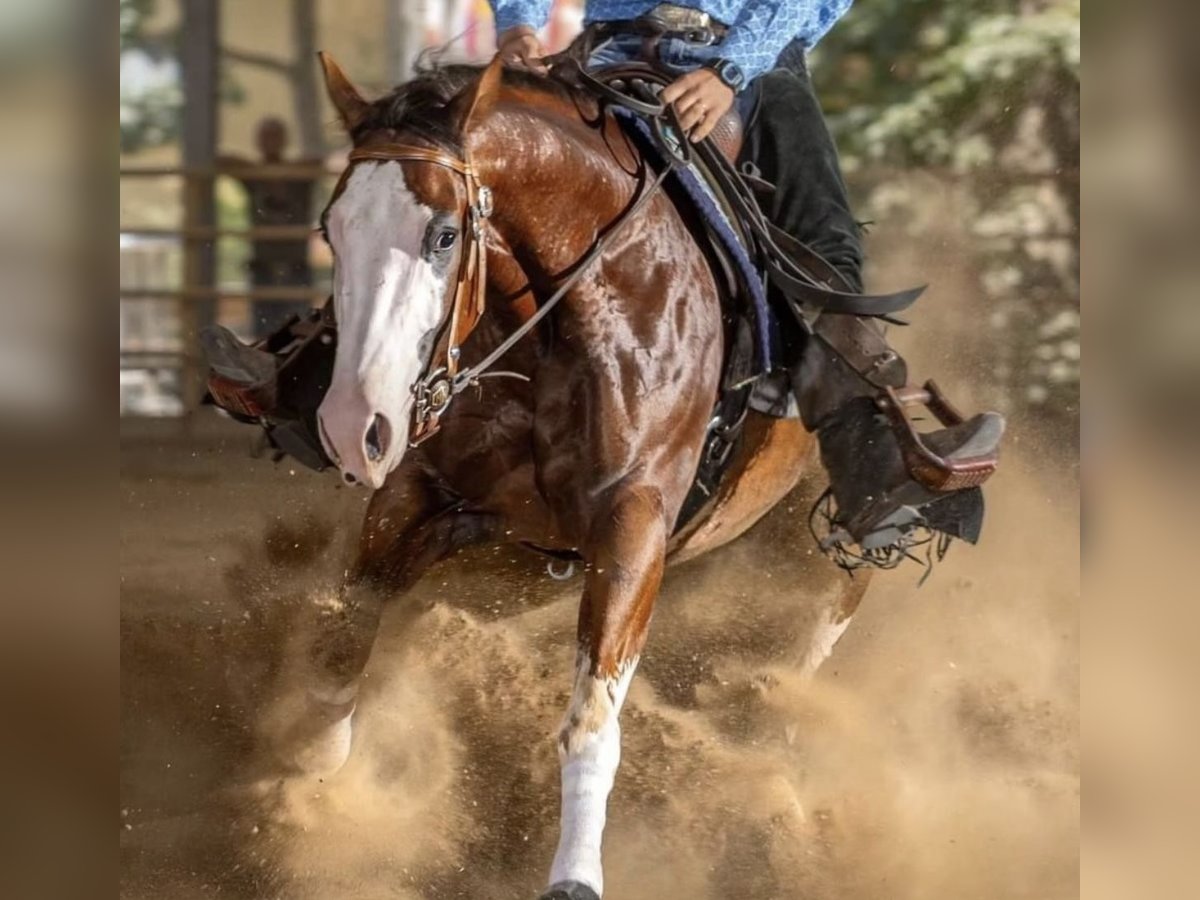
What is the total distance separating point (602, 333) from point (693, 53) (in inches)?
22.7

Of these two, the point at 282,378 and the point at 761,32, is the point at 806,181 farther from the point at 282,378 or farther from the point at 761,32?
the point at 282,378

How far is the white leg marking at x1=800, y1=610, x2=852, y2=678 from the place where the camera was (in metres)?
3.52

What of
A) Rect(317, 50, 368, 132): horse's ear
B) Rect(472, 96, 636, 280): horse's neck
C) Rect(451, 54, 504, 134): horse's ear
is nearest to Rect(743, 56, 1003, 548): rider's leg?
Rect(472, 96, 636, 280): horse's neck

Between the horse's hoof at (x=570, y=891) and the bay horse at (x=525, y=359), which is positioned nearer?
the bay horse at (x=525, y=359)

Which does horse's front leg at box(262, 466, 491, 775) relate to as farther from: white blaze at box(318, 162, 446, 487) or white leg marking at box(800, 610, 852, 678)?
white leg marking at box(800, 610, 852, 678)

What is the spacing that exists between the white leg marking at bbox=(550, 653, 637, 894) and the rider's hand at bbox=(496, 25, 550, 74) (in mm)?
1058

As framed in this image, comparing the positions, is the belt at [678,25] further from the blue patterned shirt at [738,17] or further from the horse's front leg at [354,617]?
the horse's front leg at [354,617]

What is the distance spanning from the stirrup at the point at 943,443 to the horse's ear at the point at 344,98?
1.10 meters

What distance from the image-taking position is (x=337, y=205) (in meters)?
2.67

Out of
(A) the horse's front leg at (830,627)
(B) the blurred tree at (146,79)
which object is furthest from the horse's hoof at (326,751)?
(B) the blurred tree at (146,79)

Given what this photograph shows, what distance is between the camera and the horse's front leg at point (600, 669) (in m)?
2.85

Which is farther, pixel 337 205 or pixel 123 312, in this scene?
pixel 123 312
